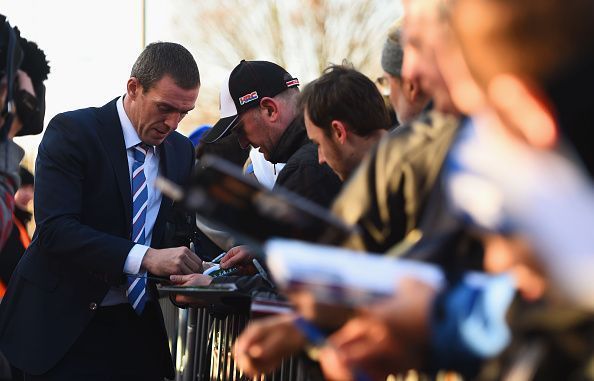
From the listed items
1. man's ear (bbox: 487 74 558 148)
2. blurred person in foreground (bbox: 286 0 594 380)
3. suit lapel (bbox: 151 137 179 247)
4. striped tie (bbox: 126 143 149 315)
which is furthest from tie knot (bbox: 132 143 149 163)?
man's ear (bbox: 487 74 558 148)

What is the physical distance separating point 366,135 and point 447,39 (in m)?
1.64

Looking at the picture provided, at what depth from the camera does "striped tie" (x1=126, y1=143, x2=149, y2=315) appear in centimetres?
473

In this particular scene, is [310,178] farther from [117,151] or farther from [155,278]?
[117,151]

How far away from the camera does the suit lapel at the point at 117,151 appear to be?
470 cm

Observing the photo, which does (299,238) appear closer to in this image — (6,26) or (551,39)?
(551,39)

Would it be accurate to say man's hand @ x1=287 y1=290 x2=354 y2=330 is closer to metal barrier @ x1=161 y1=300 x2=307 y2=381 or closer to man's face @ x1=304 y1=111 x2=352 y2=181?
man's face @ x1=304 y1=111 x2=352 y2=181

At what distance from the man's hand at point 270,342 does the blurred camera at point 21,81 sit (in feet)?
3.78

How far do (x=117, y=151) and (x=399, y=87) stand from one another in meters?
1.59

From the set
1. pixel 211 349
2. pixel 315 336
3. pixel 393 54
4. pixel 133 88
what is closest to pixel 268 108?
pixel 133 88

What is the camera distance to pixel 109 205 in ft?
15.5

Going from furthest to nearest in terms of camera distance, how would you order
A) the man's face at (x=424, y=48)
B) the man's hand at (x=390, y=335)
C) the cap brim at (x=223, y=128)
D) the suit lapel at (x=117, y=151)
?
the cap brim at (x=223, y=128)
the suit lapel at (x=117, y=151)
the man's face at (x=424, y=48)
the man's hand at (x=390, y=335)

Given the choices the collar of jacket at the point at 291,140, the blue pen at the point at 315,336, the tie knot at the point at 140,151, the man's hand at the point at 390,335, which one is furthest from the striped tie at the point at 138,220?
the man's hand at the point at 390,335

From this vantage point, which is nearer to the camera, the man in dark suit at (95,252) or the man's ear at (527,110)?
the man's ear at (527,110)

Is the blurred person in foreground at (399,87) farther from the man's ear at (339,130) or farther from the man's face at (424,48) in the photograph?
the man's face at (424,48)
